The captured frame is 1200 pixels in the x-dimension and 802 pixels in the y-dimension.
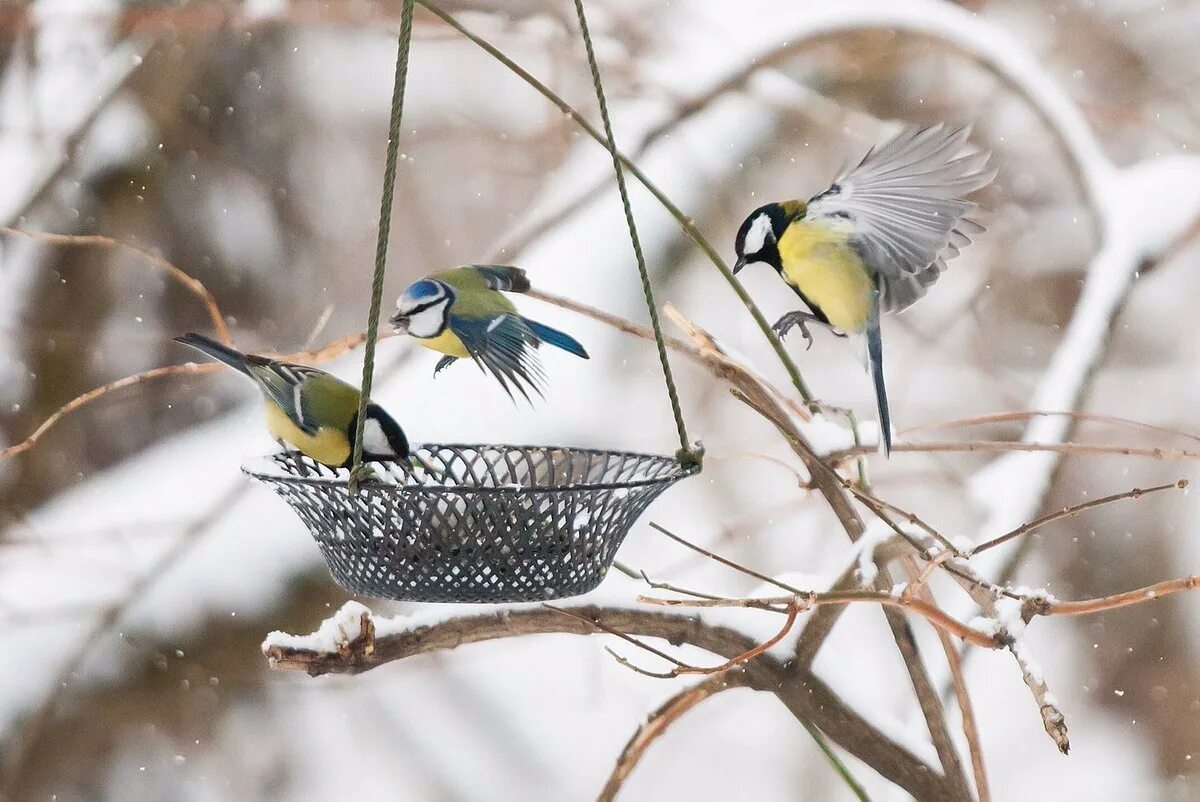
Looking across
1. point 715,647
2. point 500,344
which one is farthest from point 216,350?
point 715,647

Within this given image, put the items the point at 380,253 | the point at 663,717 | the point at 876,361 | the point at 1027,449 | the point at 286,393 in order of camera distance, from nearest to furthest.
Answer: the point at 380,253
the point at 1027,449
the point at 286,393
the point at 663,717
the point at 876,361

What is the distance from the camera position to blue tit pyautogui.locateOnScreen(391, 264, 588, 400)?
4.25 ft

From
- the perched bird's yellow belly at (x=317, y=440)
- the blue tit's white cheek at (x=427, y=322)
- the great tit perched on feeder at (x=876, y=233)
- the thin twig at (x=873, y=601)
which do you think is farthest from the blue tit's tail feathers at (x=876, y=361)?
the perched bird's yellow belly at (x=317, y=440)

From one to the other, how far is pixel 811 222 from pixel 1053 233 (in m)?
1.91

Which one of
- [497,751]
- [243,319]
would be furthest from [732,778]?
[243,319]

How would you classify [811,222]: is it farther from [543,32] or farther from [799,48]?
[543,32]

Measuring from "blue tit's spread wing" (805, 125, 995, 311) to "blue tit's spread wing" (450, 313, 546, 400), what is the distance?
1.42ft

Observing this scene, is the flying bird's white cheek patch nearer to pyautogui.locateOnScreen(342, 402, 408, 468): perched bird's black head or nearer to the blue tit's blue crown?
the blue tit's blue crown

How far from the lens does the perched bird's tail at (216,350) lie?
1275mm

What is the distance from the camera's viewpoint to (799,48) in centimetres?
234

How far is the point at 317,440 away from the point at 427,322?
21 centimetres

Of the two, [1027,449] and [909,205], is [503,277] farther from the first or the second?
[1027,449]

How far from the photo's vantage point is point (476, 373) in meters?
2.67

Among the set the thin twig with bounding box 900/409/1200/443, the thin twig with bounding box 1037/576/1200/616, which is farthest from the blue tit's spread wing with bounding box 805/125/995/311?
the thin twig with bounding box 1037/576/1200/616
